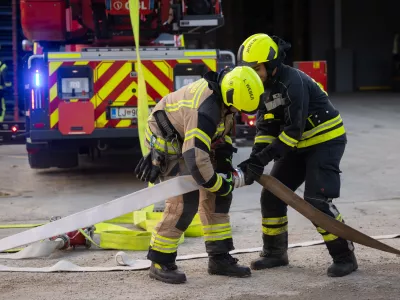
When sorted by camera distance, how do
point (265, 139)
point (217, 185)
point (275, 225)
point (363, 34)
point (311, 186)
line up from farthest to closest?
point (363, 34) < point (275, 225) < point (265, 139) < point (311, 186) < point (217, 185)

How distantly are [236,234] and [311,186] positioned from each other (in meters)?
1.62

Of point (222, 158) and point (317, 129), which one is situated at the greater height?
point (317, 129)

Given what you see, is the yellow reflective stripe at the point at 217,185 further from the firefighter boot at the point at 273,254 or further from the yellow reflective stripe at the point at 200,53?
the yellow reflective stripe at the point at 200,53

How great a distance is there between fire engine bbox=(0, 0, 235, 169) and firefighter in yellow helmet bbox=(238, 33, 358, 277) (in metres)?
3.65

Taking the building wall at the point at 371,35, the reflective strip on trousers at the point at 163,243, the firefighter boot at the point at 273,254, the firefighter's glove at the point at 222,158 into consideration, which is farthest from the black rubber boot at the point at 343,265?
the building wall at the point at 371,35

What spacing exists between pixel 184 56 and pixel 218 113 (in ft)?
13.9

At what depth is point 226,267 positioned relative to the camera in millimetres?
5680

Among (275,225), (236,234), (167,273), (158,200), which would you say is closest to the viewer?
(158,200)

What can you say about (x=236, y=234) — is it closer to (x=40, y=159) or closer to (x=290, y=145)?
(x=290, y=145)

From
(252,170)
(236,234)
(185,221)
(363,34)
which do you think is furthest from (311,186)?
(363,34)

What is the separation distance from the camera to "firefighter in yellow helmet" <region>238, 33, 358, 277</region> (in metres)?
5.51

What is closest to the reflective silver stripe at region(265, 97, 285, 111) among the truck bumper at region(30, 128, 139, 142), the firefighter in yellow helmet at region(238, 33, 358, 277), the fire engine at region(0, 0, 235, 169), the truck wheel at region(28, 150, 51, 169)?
the firefighter in yellow helmet at region(238, 33, 358, 277)

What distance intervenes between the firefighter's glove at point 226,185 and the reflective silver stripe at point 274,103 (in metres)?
0.58

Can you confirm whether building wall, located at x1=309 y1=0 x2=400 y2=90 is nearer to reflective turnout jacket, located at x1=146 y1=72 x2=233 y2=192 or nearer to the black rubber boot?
the black rubber boot
